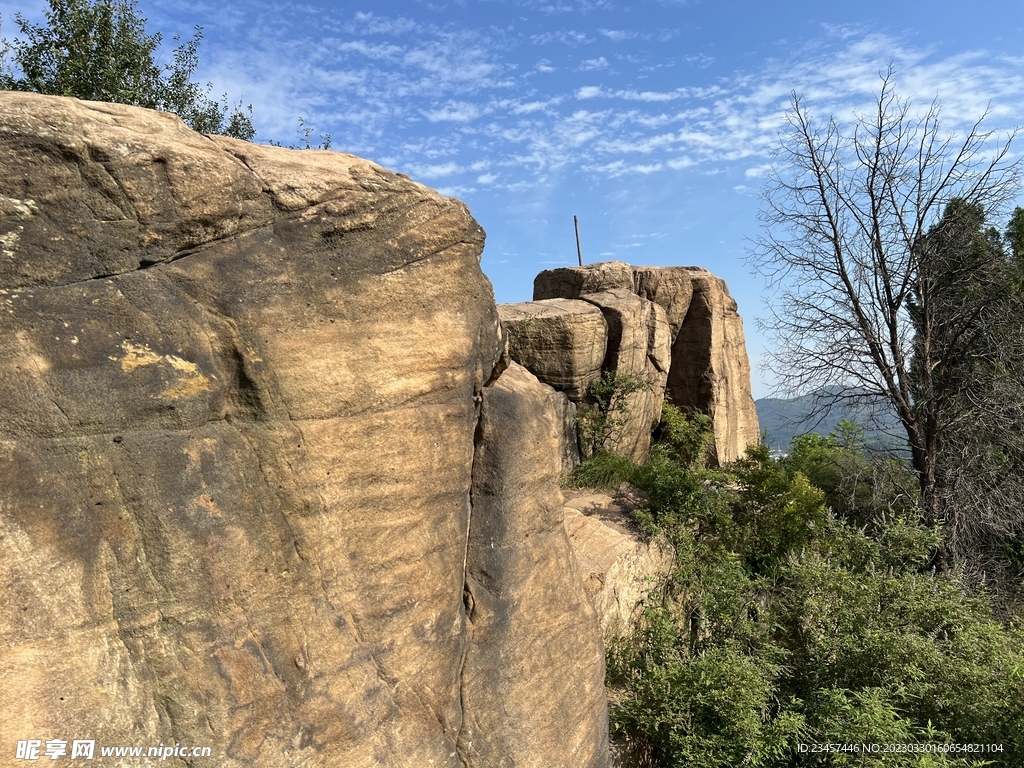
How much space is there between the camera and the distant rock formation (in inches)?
405

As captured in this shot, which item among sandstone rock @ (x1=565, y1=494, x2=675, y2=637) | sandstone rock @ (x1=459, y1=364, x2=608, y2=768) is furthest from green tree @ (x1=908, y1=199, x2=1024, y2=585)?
sandstone rock @ (x1=459, y1=364, x2=608, y2=768)

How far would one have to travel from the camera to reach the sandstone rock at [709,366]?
12.5m

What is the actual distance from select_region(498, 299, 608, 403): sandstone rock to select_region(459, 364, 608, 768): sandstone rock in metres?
4.95

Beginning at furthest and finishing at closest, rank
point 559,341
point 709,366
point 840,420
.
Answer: point 709,366 → point 840,420 → point 559,341

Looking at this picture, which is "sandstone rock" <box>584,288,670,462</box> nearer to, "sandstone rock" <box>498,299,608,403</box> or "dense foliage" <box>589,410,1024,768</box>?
"sandstone rock" <box>498,299,608,403</box>

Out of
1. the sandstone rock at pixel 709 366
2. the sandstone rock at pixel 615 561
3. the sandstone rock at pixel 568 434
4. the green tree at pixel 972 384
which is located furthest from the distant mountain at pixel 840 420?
the sandstone rock at pixel 615 561

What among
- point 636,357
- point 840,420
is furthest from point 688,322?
point 840,420

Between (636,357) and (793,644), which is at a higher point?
(636,357)

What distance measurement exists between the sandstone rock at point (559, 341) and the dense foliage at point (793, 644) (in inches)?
53.4

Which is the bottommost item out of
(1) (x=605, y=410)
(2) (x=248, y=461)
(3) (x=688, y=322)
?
(2) (x=248, y=461)

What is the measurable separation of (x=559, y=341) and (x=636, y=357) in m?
1.68

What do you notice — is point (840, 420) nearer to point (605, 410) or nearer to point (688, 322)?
point (688, 322)

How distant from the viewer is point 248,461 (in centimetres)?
363

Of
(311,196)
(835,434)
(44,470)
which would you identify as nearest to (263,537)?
(44,470)
